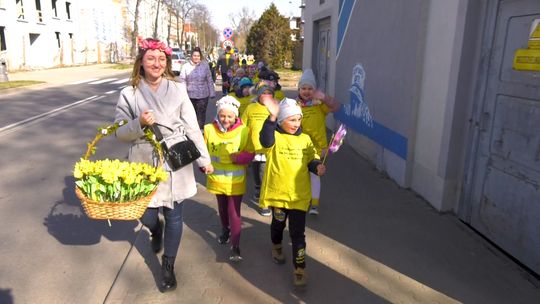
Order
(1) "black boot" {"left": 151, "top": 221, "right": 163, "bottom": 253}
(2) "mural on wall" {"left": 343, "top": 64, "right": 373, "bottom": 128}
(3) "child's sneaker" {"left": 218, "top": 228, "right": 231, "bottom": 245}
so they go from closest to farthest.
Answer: (1) "black boot" {"left": 151, "top": 221, "right": 163, "bottom": 253} → (3) "child's sneaker" {"left": 218, "top": 228, "right": 231, "bottom": 245} → (2) "mural on wall" {"left": 343, "top": 64, "right": 373, "bottom": 128}

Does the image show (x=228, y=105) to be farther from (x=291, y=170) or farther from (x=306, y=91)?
(x=306, y=91)

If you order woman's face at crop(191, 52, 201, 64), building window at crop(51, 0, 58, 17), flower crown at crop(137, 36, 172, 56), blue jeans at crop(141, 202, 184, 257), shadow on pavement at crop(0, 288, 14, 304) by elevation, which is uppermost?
building window at crop(51, 0, 58, 17)

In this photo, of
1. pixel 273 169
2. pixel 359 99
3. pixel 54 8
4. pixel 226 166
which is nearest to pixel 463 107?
pixel 273 169

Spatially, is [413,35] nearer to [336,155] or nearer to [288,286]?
[336,155]

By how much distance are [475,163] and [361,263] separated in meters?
1.70

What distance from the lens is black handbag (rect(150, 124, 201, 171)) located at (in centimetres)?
310

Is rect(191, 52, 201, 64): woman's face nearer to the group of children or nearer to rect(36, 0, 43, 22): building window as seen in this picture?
the group of children

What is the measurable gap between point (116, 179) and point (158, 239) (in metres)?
1.24

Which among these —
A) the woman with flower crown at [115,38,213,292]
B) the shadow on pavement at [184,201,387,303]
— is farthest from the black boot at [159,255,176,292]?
the shadow on pavement at [184,201,387,303]

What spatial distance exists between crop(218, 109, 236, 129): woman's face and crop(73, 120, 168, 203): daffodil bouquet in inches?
33.6

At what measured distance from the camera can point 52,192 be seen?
5.55 metres

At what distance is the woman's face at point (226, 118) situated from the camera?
3670 millimetres

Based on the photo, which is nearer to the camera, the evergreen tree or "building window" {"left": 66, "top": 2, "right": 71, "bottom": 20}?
the evergreen tree

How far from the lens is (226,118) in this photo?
368 centimetres
